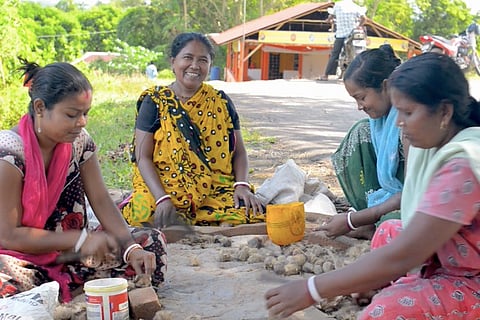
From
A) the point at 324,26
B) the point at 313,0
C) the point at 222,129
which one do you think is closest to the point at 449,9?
the point at 313,0

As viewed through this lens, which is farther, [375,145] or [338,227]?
[375,145]

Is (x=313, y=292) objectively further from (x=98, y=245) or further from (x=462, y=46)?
(x=462, y=46)

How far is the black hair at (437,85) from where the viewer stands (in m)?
1.89

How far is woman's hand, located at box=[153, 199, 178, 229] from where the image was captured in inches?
147

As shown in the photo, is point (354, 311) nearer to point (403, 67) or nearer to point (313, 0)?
point (403, 67)

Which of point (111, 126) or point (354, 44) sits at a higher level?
point (354, 44)

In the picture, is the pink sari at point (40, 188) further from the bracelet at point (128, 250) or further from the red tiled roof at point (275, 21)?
the red tiled roof at point (275, 21)

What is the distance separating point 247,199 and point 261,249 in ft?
2.03

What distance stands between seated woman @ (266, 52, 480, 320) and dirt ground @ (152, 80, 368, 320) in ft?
1.78

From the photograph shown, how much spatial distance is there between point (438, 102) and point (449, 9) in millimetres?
Answer: 37559

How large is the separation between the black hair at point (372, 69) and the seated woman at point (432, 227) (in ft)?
3.40

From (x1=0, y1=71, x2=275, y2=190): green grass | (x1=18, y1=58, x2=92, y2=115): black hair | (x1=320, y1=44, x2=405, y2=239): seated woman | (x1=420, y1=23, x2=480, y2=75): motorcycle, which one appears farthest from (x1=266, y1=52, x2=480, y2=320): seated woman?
(x1=420, y1=23, x2=480, y2=75): motorcycle

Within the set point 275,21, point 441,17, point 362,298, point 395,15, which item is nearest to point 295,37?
point 275,21

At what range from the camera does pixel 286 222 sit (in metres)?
3.31
